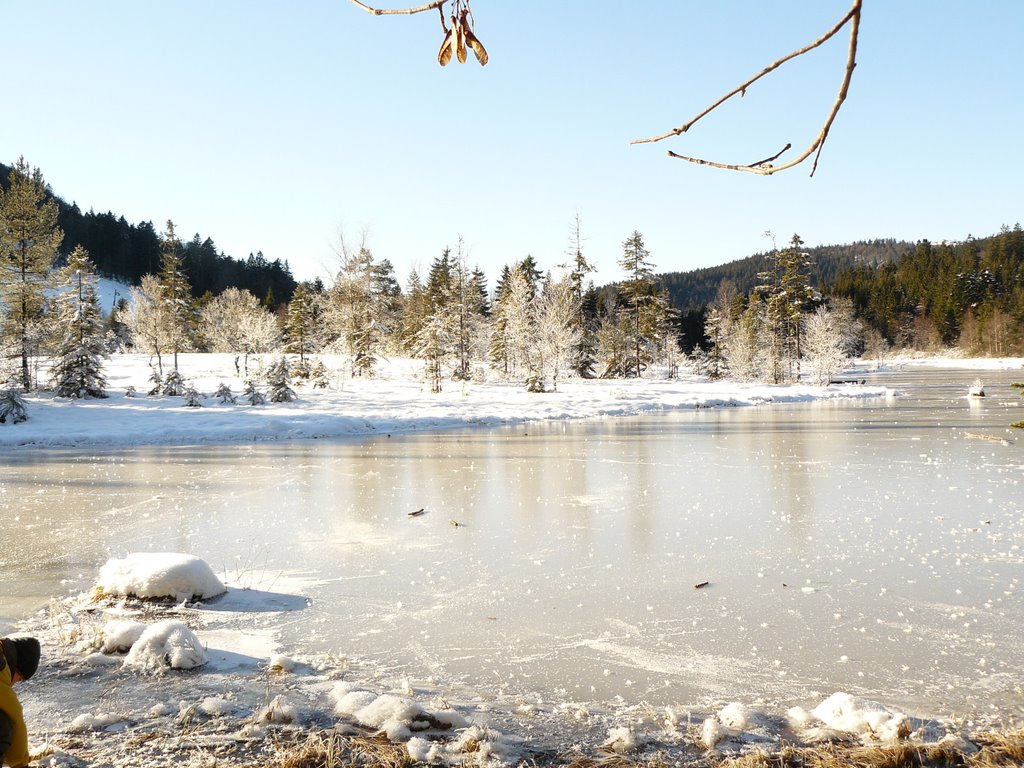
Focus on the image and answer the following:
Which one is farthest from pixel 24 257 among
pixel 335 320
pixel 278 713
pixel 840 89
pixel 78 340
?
pixel 840 89

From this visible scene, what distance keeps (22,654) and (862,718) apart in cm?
376

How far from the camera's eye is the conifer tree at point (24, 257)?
29.5 m

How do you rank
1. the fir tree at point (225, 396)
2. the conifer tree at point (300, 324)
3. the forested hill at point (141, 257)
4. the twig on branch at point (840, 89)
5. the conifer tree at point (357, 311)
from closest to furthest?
the twig on branch at point (840, 89), the fir tree at point (225, 396), the conifer tree at point (357, 311), the conifer tree at point (300, 324), the forested hill at point (141, 257)

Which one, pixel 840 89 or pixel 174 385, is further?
pixel 174 385

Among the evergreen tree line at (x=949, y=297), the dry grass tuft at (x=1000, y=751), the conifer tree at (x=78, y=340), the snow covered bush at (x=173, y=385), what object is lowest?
the dry grass tuft at (x=1000, y=751)

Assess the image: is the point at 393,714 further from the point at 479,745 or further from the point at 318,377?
the point at 318,377

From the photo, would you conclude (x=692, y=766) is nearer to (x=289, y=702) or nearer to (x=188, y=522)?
(x=289, y=702)

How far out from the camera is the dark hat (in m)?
2.26

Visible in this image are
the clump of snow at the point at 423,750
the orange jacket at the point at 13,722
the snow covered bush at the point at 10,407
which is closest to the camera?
the orange jacket at the point at 13,722

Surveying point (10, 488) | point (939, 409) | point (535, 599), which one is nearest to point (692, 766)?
point (535, 599)

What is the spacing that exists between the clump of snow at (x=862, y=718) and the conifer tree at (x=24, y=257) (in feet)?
115

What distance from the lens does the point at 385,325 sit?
176 ft

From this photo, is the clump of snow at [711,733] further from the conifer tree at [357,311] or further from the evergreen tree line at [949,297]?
the evergreen tree line at [949,297]

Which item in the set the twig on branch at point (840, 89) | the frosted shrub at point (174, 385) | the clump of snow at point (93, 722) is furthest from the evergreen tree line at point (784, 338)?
the twig on branch at point (840, 89)
